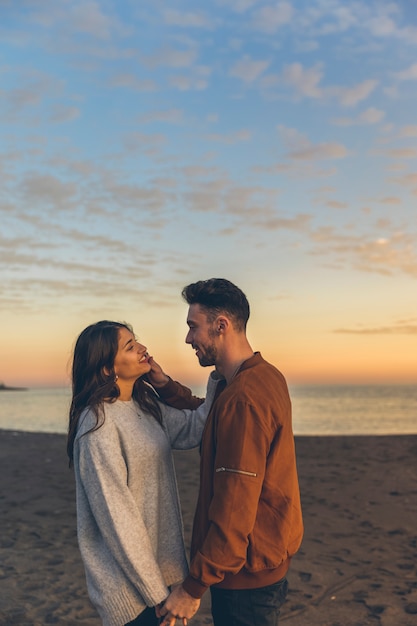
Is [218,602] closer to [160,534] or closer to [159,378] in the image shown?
[160,534]

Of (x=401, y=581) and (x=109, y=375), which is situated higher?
(x=109, y=375)

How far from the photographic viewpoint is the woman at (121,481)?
3012 mm

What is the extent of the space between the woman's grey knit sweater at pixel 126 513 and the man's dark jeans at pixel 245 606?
0.28 m

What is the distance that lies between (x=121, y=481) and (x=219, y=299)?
3.12 feet

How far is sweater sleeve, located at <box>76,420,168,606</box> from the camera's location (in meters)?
2.99

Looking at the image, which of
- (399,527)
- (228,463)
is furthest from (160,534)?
(399,527)

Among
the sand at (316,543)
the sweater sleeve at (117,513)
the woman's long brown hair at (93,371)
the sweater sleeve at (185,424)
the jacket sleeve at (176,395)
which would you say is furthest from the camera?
Result: the sand at (316,543)

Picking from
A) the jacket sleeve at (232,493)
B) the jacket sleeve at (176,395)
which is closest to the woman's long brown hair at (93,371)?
the jacket sleeve at (176,395)

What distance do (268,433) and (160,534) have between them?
2.92ft

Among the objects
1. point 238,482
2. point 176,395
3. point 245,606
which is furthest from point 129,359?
point 245,606

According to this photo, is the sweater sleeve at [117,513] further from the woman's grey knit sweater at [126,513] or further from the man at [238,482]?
the man at [238,482]

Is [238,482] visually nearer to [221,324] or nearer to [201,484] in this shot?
[201,484]

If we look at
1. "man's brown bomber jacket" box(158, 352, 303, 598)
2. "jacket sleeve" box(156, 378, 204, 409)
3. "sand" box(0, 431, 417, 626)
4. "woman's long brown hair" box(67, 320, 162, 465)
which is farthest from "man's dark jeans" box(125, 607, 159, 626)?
"sand" box(0, 431, 417, 626)

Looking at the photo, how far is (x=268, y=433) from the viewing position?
2842 millimetres
